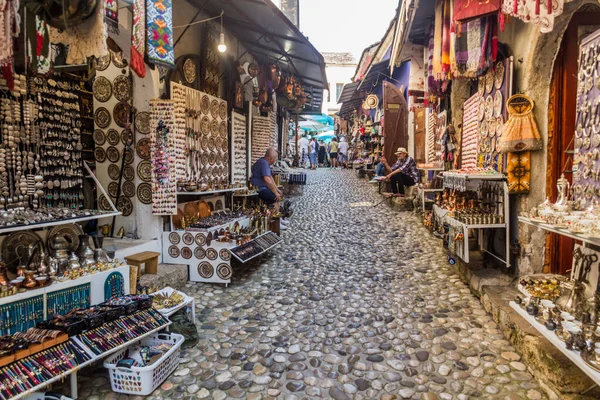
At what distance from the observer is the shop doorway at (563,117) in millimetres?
3594

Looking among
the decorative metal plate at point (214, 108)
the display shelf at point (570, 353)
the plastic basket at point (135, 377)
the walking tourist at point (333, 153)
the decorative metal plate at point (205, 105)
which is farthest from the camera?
the walking tourist at point (333, 153)

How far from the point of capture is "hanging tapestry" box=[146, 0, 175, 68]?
3607 mm

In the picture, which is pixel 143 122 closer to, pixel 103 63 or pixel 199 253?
pixel 103 63

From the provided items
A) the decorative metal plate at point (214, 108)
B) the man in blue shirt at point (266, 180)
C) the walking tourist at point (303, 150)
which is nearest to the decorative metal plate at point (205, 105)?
the decorative metal plate at point (214, 108)

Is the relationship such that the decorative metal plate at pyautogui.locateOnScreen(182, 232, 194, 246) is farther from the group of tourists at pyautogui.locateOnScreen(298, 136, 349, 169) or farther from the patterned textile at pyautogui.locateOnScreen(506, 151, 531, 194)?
the group of tourists at pyautogui.locateOnScreen(298, 136, 349, 169)

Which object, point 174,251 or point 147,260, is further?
point 174,251

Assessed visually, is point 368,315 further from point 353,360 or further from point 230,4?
point 230,4

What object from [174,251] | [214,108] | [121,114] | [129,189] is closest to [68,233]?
[129,189]

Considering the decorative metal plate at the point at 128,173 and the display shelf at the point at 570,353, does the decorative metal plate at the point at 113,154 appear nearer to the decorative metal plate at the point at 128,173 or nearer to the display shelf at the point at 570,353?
the decorative metal plate at the point at 128,173

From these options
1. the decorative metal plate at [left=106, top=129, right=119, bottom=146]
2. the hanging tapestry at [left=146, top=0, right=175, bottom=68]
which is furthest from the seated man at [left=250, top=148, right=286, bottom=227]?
the hanging tapestry at [left=146, top=0, right=175, bottom=68]

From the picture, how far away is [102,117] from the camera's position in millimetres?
5133

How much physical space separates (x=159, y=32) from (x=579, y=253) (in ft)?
12.4

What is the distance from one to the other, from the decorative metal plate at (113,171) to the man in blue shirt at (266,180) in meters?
2.81

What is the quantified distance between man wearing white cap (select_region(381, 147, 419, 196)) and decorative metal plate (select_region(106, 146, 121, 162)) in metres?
6.59
